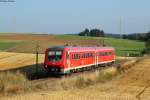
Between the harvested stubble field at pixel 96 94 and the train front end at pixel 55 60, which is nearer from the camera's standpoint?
the harvested stubble field at pixel 96 94

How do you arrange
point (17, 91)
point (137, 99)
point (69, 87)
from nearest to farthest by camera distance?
point (137, 99) < point (17, 91) < point (69, 87)

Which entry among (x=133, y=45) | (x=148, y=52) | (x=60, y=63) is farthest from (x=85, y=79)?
(x=133, y=45)

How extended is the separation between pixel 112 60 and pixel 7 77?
1132 inches

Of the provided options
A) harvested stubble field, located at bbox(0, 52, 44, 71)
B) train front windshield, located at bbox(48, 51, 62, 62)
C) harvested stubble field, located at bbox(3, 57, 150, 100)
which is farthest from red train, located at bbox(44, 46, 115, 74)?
harvested stubble field, located at bbox(0, 52, 44, 71)

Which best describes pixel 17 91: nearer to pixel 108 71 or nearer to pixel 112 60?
pixel 108 71

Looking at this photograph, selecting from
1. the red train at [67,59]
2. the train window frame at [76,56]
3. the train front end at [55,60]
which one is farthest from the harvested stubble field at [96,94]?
the train window frame at [76,56]

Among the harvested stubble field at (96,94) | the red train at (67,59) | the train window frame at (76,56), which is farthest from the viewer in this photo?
the train window frame at (76,56)

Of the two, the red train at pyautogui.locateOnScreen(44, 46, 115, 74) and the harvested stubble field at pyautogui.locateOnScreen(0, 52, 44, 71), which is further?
the harvested stubble field at pyautogui.locateOnScreen(0, 52, 44, 71)

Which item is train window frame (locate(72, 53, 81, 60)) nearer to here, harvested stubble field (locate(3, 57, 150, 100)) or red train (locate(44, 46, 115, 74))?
red train (locate(44, 46, 115, 74))

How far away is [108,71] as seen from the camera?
3775cm

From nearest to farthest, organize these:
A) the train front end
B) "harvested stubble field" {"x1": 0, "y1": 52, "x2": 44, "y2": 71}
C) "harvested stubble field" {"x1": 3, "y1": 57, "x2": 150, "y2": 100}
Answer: "harvested stubble field" {"x1": 3, "y1": 57, "x2": 150, "y2": 100} → the train front end → "harvested stubble field" {"x1": 0, "y1": 52, "x2": 44, "y2": 71}

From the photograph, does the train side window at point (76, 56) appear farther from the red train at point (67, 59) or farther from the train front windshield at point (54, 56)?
the train front windshield at point (54, 56)

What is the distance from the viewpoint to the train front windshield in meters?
33.0

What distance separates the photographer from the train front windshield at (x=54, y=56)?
3303 centimetres
